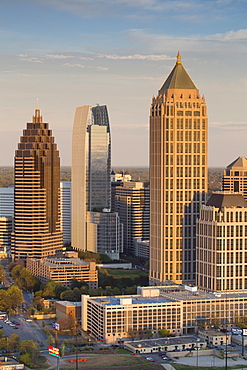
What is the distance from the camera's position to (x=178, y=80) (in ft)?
569

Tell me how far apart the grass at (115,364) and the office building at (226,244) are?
30.7m

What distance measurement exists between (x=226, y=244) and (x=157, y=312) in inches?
699

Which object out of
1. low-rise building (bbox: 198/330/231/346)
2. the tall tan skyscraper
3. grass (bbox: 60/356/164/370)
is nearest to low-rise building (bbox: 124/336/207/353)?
low-rise building (bbox: 198/330/231/346)

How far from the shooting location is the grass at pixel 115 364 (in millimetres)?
123750

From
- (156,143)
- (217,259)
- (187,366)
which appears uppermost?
(156,143)

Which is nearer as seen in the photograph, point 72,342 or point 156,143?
point 72,342

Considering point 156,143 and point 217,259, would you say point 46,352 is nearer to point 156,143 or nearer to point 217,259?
point 217,259

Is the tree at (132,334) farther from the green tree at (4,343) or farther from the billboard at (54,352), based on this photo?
the billboard at (54,352)

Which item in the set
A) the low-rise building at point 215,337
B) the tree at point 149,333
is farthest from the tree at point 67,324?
the low-rise building at point 215,337

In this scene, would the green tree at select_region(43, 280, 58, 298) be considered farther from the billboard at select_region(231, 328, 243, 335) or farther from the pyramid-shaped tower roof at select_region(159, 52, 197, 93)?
the billboard at select_region(231, 328, 243, 335)

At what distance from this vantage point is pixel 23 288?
19012cm

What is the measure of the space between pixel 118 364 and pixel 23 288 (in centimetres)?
6732

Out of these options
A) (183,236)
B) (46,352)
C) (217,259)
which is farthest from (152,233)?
(46,352)

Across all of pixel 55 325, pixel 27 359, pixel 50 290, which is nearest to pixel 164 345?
pixel 27 359
